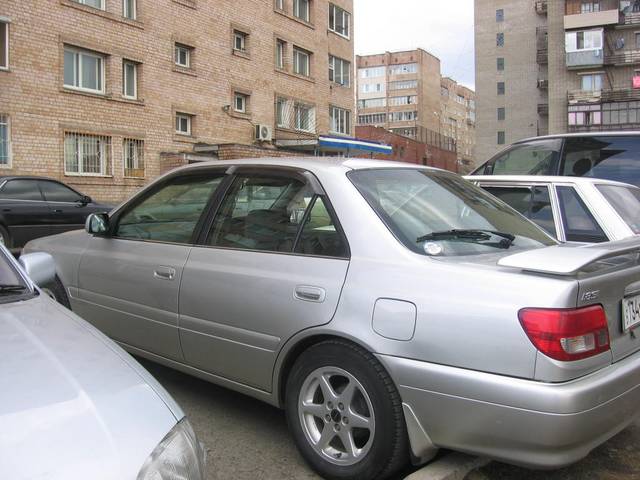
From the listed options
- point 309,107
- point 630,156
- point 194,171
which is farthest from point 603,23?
point 194,171

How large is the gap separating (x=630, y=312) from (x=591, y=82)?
50695mm

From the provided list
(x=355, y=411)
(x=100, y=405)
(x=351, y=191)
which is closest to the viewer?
(x=100, y=405)

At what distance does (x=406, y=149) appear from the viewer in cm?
5400

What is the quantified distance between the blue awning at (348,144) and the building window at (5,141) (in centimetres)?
1335

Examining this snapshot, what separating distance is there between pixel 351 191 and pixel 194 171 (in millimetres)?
1346

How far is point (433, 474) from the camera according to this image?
2.57 m

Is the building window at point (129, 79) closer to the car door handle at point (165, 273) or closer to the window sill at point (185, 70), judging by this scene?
the window sill at point (185, 70)

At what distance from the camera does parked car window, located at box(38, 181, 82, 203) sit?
11422mm

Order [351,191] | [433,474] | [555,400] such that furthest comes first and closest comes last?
[351,191] → [433,474] → [555,400]

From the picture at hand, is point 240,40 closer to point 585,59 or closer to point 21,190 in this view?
point 21,190

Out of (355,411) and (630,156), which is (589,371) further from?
(630,156)

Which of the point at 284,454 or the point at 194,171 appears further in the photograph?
the point at 194,171

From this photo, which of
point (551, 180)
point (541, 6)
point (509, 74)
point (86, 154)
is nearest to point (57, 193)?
point (86, 154)

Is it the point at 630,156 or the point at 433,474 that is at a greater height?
the point at 630,156
